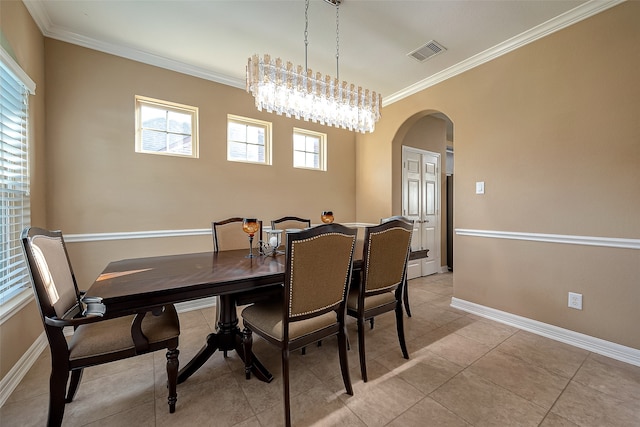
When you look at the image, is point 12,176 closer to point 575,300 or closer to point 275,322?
point 275,322

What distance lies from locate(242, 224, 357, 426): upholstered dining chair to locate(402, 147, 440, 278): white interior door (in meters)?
2.67

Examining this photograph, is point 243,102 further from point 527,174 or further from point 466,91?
point 527,174

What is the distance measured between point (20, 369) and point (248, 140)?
9.18 feet

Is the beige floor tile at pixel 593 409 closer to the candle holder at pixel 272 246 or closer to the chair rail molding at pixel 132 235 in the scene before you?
the candle holder at pixel 272 246

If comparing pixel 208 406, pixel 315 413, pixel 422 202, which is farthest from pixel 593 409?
pixel 422 202

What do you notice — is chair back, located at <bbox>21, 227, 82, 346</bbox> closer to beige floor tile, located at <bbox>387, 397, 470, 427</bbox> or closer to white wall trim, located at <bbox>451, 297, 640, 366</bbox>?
beige floor tile, located at <bbox>387, 397, 470, 427</bbox>

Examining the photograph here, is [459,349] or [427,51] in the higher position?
[427,51]

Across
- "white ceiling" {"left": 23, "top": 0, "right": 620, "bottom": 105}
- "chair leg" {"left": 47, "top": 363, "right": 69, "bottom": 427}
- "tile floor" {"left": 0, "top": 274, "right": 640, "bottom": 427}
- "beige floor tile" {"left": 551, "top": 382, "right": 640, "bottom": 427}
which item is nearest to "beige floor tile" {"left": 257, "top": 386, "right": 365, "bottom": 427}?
"tile floor" {"left": 0, "top": 274, "right": 640, "bottom": 427}

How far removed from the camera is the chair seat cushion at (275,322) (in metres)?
1.47

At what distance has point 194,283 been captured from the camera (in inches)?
54.6

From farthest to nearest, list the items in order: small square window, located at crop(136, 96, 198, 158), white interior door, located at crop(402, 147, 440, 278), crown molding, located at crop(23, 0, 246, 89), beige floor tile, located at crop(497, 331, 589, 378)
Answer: white interior door, located at crop(402, 147, 440, 278) → small square window, located at crop(136, 96, 198, 158) → crown molding, located at crop(23, 0, 246, 89) → beige floor tile, located at crop(497, 331, 589, 378)

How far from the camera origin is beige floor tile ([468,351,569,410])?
5.34 ft

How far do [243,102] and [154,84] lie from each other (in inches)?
37.2

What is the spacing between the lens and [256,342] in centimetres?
227
